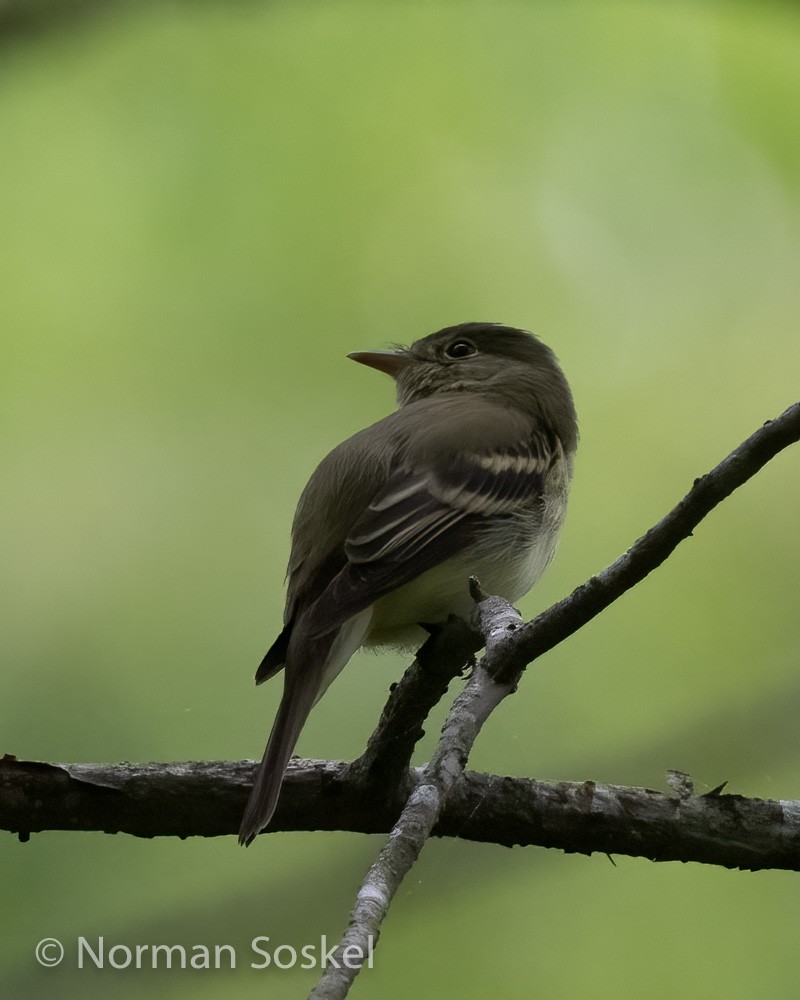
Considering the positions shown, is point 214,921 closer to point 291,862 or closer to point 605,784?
point 291,862

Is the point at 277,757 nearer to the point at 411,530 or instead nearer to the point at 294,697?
the point at 294,697

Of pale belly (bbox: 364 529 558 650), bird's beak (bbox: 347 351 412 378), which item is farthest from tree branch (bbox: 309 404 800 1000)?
bird's beak (bbox: 347 351 412 378)

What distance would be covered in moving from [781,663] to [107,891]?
2.86 meters

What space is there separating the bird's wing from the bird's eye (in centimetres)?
119

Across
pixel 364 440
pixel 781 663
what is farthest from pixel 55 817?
pixel 781 663

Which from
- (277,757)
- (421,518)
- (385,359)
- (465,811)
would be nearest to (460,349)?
(385,359)

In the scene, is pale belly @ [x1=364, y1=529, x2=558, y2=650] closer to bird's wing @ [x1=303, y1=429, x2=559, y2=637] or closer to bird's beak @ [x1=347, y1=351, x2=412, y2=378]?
bird's wing @ [x1=303, y1=429, x2=559, y2=637]

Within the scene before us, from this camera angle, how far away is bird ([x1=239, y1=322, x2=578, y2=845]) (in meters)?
3.68

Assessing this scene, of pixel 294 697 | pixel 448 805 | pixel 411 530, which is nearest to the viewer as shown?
pixel 448 805

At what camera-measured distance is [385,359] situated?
5664 millimetres

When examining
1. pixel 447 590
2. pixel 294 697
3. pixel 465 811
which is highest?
pixel 447 590

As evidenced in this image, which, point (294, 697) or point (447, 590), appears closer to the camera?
point (294, 697)

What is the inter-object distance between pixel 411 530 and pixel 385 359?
6.24 ft

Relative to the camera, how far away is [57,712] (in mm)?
5438
